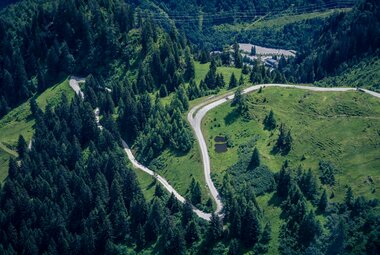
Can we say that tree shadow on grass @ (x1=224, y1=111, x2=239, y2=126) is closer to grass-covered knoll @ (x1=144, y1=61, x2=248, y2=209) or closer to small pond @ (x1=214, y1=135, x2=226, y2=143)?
small pond @ (x1=214, y1=135, x2=226, y2=143)

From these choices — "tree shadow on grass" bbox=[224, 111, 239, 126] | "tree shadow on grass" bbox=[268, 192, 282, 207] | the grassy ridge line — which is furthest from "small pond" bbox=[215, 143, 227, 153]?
"tree shadow on grass" bbox=[268, 192, 282, 207]

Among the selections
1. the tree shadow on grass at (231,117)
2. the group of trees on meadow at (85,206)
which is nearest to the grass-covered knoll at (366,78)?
the tree shadow on grass at (231,117)

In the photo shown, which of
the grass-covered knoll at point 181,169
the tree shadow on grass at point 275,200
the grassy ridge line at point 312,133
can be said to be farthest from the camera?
the grass-covered knoll at point 181,169

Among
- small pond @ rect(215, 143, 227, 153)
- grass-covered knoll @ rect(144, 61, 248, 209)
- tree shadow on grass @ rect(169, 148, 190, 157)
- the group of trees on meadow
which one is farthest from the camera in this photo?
tree shadow on grass @ rect(169, 148, 190, 157)

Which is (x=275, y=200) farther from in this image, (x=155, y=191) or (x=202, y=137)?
(x=202, y=137)

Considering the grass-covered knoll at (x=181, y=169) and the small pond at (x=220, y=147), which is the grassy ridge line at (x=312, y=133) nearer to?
the small pond at (x=220, y=147)

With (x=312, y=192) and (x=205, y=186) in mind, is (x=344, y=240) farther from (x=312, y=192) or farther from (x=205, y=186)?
A: (x=205, y=186)

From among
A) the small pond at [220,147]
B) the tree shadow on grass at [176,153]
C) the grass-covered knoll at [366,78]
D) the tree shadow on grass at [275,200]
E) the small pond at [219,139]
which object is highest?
the small pond at [219,139]

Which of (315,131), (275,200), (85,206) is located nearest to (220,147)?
(315,131)

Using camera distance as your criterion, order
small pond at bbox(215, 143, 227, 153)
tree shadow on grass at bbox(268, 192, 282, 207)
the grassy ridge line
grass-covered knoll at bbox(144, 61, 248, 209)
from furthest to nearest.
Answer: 1. small pond at bbox(215, 143, 227, 153)
2. grass-covered knoll at bbox(144, 61, 248, 209)
3. the grassy ridge line
4. tree shadow on grass at bbox(268, 192, 282, 207)
